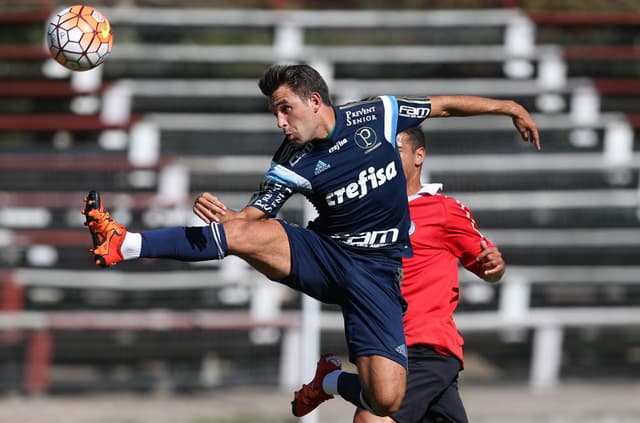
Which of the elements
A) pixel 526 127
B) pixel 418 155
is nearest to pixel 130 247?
pixel 418 155

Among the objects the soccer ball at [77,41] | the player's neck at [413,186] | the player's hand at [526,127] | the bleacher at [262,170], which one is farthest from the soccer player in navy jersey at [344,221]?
the bleacher at [262,170]

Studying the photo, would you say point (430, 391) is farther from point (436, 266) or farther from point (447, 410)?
point (436, 266)

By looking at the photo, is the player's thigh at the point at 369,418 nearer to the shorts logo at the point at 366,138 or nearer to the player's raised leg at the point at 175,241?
the player's raised leg at the point at 175,241

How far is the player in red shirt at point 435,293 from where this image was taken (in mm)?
5484

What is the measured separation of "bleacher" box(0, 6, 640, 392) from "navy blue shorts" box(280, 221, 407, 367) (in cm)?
520

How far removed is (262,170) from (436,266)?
7105mm

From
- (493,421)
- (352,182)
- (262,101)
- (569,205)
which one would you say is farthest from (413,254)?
(262,101)

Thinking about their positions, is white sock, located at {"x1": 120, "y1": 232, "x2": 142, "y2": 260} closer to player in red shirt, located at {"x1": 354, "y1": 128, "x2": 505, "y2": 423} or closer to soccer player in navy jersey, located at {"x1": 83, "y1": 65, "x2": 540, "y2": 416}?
soccer player in navy jersey, located at {"x1": 83, "y1": 65, "x2": 540, "y2": 416}

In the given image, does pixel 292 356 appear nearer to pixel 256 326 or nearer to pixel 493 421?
pixel 256 326

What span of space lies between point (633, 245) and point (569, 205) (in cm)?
84

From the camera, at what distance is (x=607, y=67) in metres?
14.4

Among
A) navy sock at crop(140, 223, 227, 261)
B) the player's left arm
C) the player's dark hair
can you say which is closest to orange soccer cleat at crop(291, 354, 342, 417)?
the player's left arm

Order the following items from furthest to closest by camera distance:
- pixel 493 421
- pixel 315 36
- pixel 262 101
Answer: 1. pixel 315 36
2. pixel 262 101
3. pixel 493 421

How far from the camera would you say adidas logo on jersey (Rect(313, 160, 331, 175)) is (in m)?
5.48
